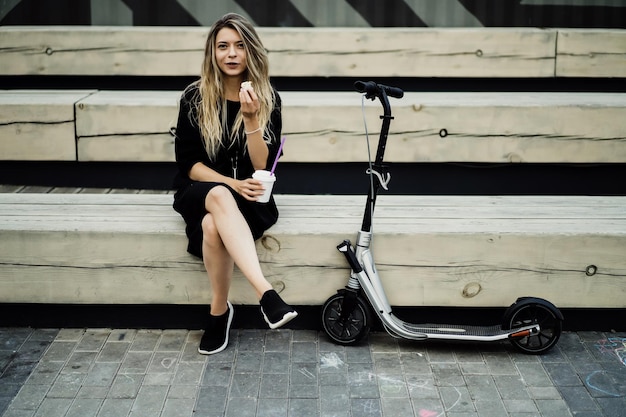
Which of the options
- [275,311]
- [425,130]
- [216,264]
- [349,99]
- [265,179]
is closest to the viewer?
[275,311]

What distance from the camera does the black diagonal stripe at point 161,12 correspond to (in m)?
5.55

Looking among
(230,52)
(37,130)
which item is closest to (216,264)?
(230,52)

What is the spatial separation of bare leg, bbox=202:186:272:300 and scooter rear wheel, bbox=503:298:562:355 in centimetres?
111

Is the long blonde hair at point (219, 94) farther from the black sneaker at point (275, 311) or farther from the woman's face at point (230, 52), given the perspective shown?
the black sneaker at point (275, 311)

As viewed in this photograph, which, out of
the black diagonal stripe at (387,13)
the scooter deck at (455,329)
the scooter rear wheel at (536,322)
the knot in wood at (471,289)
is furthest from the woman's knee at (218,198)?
the black diagonal stripe at (387,13)

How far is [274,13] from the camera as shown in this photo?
555 centimetres

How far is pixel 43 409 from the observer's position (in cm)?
309

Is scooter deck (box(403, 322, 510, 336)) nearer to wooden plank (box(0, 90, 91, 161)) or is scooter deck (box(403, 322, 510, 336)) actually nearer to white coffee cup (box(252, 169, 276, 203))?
white coffee cup (box(252, 169, 276, 203))

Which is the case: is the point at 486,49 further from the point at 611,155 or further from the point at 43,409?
the point at 43,409

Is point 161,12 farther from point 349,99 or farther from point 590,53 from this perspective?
point 590,53

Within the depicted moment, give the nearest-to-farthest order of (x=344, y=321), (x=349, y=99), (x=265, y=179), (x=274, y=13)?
(x=265, y=179) → (x=344, y=321) → (x=349, y=99) → (x=274, y=13)

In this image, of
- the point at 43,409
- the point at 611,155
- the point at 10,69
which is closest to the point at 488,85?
the point at 611,155

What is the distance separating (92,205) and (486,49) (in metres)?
2.82

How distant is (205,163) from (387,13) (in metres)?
2.46
